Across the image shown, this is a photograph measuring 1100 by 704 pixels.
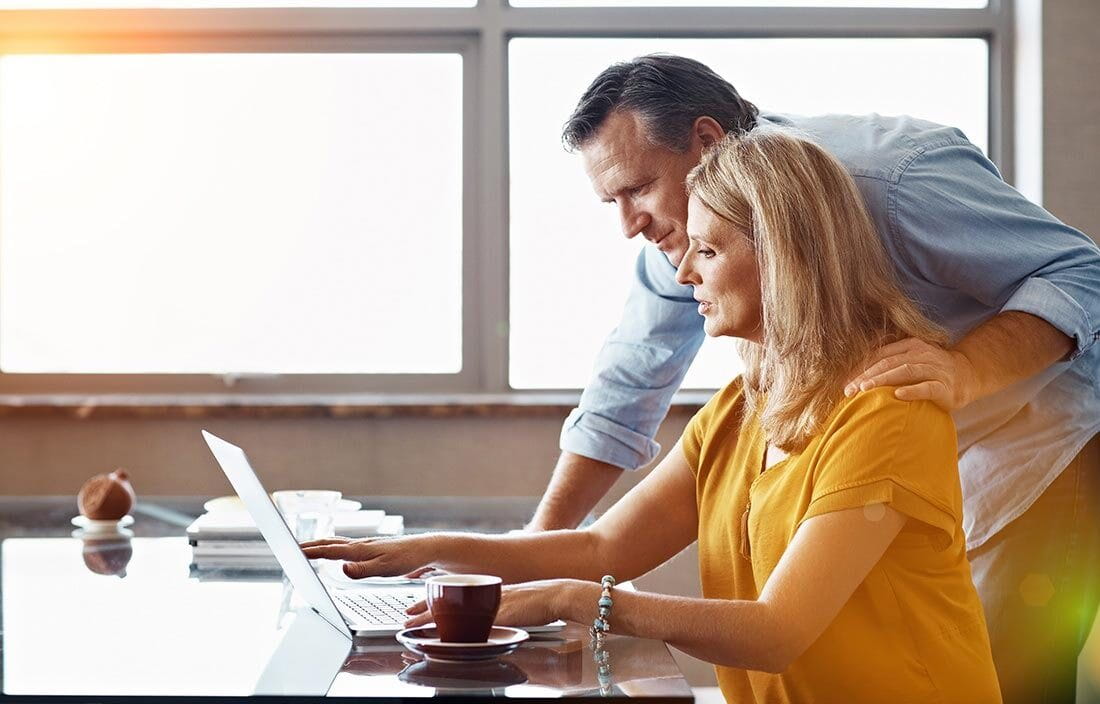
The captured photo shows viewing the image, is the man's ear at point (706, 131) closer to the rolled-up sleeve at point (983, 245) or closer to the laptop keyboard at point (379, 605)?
the rolled-up sleeve at point (983, 245)

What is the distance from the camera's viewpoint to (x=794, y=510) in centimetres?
140

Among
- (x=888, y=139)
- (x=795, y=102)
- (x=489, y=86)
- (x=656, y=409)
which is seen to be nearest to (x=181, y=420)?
(x=489, y=86)

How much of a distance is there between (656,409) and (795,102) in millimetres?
1542

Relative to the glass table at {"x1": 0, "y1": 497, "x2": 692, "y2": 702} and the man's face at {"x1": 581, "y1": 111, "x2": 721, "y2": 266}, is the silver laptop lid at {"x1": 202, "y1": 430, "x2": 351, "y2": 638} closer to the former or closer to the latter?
the glass table at {"x1": 0, "y1": 497, "x2": 692, "y2": 702}

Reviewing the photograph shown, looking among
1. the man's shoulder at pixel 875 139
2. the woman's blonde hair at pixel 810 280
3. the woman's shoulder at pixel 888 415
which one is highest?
the man's shoulder at pixel 875 139

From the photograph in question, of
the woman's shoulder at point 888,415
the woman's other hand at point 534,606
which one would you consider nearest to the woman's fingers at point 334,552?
the woman's other hand at point 534,606

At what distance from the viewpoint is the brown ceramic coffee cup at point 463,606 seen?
117 centimetres

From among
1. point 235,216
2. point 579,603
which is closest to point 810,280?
point 579,603

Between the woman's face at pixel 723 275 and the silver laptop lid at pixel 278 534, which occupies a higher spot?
the woman's face at pixel 723 275

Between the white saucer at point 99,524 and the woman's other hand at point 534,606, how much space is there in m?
0.93

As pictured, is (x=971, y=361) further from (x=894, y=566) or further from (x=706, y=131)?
(x=706, y=131)

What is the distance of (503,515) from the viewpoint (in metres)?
2.26

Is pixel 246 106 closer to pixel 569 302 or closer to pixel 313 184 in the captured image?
pixel 313 184

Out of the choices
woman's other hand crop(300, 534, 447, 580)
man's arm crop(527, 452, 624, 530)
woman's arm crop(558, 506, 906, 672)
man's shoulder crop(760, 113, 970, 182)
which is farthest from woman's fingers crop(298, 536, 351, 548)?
man's shoulder crop(760, 113, 970, 182)
